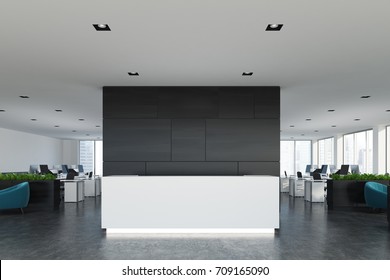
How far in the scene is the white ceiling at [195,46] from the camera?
12.4ft

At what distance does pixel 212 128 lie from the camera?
7.52 m

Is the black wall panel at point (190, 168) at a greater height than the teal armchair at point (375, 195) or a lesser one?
greater

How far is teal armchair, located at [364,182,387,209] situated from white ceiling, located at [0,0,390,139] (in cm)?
241

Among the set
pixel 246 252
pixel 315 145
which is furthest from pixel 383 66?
pixel 315 145

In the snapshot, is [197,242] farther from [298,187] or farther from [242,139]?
[298,187]

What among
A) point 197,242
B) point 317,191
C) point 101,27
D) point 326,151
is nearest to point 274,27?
point 101,27

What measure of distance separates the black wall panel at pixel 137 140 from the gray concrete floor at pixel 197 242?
1.65 m

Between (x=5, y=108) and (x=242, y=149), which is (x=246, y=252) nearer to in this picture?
(x=242, y=149)

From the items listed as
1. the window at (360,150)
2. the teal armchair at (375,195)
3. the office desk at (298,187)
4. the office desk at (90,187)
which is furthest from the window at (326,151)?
the office desk at (90,187)

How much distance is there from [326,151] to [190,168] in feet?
59.2

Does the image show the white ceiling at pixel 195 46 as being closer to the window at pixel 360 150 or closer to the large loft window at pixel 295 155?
the window at pixel 360 150

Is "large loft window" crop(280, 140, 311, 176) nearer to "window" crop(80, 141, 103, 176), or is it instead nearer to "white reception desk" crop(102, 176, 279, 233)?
"window" crop(80, 141, 103, 176)

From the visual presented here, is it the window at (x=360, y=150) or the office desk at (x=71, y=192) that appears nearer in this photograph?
the office desk at (x=71, y=192)
